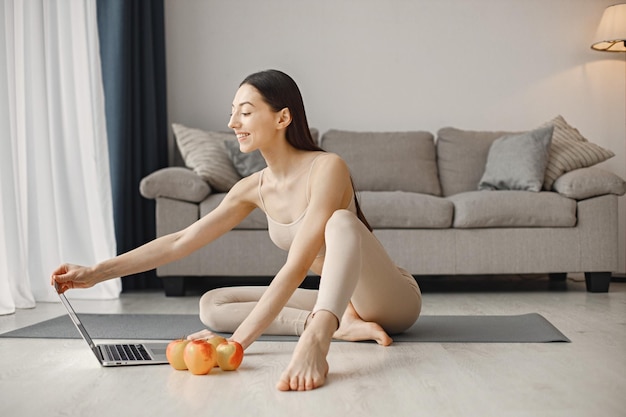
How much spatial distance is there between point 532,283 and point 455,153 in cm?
91

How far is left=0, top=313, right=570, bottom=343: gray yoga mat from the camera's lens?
2.64 metres

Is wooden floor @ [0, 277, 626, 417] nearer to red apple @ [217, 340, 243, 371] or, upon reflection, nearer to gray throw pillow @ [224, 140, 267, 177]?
red apple @ [217, 340, 243, 371]

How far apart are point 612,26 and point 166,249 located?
11.9 ft

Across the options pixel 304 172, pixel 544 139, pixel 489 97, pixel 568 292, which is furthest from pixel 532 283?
pixel 304 172

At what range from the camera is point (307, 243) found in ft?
7.18

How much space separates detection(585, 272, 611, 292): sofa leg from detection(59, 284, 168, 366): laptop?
8.48ft

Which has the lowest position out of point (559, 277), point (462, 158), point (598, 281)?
point (559, 277)

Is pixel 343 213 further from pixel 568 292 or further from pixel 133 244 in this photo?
pixel 133 244

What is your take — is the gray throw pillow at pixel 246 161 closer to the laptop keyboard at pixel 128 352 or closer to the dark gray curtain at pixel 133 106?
the dark gray curtain at pixel 133 106

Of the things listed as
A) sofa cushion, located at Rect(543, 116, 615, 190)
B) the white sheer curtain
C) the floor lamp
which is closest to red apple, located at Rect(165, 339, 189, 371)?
the white sheer curtain

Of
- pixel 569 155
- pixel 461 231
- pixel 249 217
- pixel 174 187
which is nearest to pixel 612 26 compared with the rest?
pixel 569 155

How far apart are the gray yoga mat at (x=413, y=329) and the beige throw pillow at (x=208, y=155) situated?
1135mm

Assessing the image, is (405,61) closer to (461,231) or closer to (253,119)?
(461,231)

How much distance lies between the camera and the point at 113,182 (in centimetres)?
460
